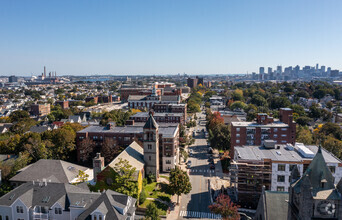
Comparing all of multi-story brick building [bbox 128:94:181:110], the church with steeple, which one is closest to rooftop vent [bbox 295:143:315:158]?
the church with steeple

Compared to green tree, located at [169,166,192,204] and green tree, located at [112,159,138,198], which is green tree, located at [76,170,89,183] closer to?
green tree, located at [112,159,138,198]

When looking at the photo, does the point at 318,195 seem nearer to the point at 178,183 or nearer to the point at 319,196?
the point at 319,196

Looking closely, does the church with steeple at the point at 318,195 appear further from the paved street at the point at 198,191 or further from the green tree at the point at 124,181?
the green tree at the point at 124,181

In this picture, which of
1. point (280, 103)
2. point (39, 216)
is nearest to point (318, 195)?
point (39, 216)

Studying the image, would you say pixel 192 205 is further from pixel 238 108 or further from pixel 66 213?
pixel 238 108

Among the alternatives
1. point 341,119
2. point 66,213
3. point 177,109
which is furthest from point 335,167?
point 341,119

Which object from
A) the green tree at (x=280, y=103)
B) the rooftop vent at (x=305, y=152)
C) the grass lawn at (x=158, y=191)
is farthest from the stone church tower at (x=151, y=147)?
the green tree at (x=280, y=103)

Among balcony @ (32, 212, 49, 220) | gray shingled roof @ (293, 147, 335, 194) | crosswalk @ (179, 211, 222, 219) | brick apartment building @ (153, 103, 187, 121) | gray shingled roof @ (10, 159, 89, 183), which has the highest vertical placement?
gray shingled roof @ (293, 147, 335, 194)
